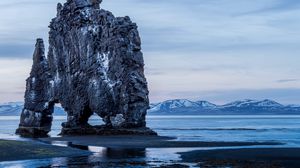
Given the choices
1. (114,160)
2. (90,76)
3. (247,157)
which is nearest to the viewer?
(114,160)

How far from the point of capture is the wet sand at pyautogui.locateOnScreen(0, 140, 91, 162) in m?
54.0

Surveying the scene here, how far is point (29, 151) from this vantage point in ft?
188

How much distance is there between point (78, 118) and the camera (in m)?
103

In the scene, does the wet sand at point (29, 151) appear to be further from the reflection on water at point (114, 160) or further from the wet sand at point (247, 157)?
the wet sand at point (247, 157)

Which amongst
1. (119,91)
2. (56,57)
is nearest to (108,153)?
(119,91)

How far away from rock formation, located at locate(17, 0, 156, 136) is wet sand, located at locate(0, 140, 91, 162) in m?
33.0

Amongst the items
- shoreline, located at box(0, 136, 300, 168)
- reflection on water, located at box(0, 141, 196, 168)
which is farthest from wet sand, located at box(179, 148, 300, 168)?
reflection on water, located at box(0, 141, 196, 168)

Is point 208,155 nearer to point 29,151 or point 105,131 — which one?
point 29,151

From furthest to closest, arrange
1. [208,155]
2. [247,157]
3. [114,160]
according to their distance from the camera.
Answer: [208,155] < [247,157] < [114,160]

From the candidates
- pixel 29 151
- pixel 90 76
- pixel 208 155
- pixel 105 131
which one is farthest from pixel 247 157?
pixel 90 76

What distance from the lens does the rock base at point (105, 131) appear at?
92875 mm

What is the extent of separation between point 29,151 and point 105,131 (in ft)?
125

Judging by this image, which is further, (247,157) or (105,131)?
(105,131)

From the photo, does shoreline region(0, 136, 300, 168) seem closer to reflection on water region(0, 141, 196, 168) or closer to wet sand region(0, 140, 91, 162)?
wet sand region(0, 140, 91, 162)
